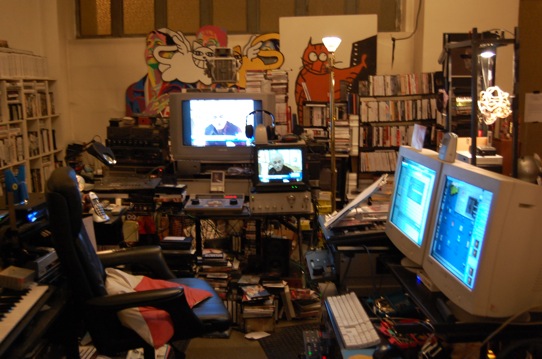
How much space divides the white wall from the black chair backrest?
176 inches

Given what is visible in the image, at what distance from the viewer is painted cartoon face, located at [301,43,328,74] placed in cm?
644

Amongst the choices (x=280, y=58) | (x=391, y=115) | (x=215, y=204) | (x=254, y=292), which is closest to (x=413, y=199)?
(x=254, y=292)

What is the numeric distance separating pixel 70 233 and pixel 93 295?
0.27 m

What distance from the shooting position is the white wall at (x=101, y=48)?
241 inches

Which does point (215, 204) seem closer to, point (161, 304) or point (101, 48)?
point (161, 304)

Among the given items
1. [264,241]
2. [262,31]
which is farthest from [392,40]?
[264,241]

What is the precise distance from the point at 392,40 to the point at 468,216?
211 inches

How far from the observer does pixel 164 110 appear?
6793 mm

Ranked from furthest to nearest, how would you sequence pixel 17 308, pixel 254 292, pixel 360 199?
pixel 254 292, pixel 360 199, pixel 17 308

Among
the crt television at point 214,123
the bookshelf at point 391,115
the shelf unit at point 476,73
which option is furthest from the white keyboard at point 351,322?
the bookshelf at point 391,115

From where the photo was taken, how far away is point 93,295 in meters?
2.14

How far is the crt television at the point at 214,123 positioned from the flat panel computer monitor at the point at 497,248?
320 cm

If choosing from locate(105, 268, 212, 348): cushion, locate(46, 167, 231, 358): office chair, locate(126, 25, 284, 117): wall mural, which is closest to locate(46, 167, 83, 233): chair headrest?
locate(46, 167, 231, 358): office chair

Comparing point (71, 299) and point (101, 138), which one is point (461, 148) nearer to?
point (71, 299)
